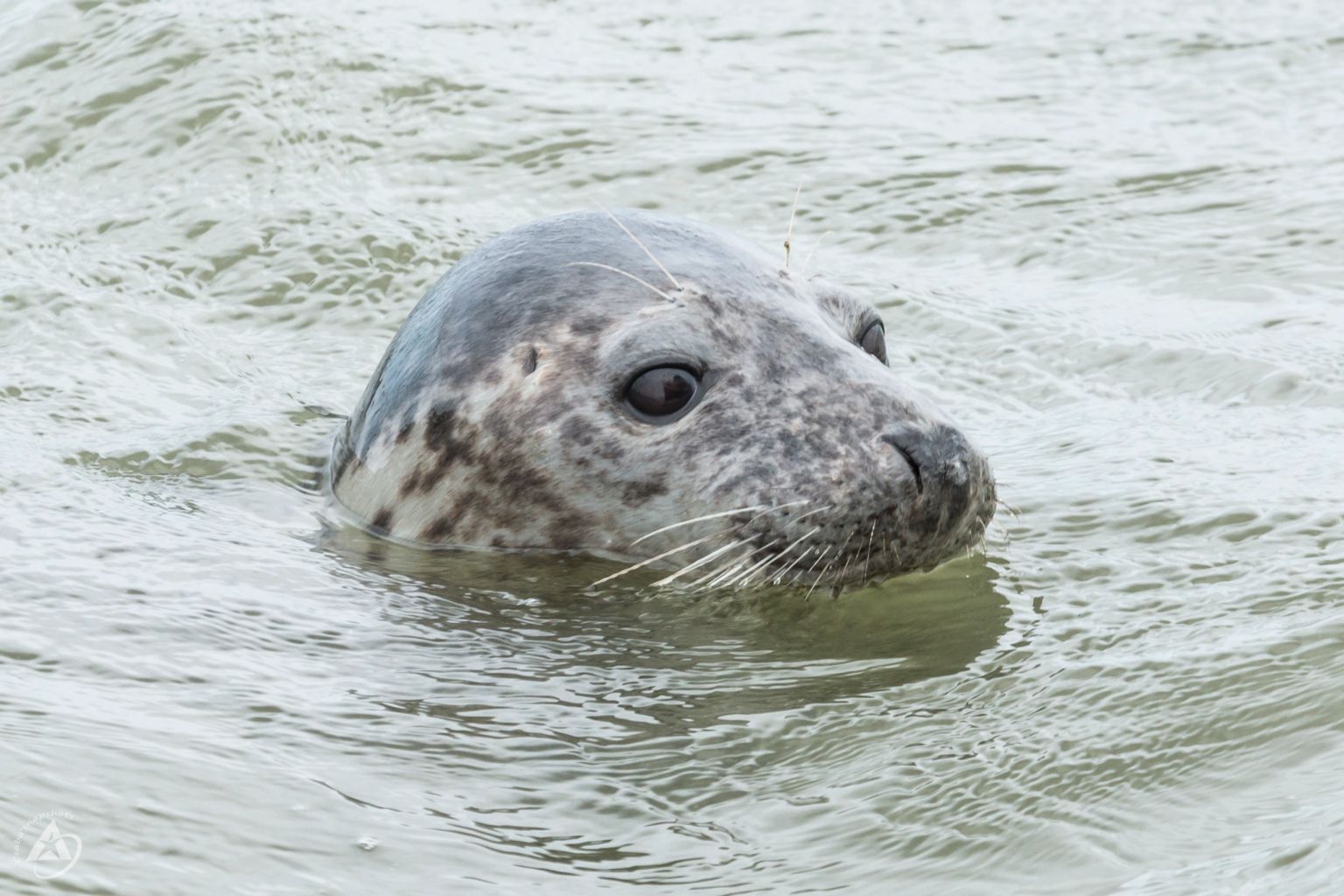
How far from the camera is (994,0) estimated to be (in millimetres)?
9609

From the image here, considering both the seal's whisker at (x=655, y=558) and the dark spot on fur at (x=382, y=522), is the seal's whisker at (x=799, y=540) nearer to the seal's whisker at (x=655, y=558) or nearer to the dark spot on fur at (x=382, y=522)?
the seal's whisker at (x=655, y=558)

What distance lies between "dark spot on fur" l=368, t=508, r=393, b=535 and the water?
0.17 m

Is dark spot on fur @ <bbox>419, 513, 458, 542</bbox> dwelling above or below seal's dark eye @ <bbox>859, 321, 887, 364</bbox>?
below

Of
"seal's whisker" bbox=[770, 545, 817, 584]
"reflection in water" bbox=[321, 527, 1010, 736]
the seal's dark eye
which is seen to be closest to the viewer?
"reflection in water" bbox=[321, 527, 1010, 736]

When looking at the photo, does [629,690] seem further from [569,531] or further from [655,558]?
[569,531]

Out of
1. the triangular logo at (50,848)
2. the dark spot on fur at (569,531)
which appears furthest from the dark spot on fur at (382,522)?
the triangular logo at (50,848)

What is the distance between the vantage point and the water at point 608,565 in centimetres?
309

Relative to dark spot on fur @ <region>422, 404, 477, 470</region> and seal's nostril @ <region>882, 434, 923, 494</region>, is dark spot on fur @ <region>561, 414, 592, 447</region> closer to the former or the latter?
dark spot on fur @ <region>422, 404, 477, 470</region>

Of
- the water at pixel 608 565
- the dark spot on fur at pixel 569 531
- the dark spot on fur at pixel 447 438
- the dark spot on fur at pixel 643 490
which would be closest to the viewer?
the water at pixel 608 565

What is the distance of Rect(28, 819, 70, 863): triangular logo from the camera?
2873 mm

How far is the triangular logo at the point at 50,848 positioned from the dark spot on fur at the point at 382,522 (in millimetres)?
1941

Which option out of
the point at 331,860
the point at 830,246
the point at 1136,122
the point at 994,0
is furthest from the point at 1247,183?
the point at 331,860

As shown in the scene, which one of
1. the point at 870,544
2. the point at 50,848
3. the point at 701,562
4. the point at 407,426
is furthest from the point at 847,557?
the point at 50,848

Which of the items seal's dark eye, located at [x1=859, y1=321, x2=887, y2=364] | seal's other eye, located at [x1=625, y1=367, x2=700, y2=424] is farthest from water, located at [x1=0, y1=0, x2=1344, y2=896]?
seal's dark eye, located at [x1=859, y1=321, x2=887, y2=364]
